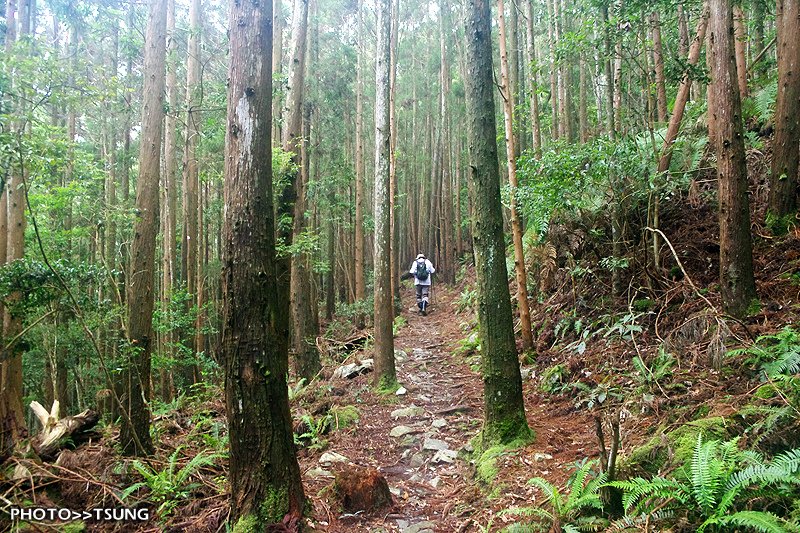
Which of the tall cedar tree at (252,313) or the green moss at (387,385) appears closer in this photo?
the tall cedar tree at (252,313)

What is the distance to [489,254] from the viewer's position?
466 centimetres

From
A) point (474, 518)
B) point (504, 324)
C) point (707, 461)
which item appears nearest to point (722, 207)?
point (504, 324)

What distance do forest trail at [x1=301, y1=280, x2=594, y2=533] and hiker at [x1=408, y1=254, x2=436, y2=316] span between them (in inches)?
220

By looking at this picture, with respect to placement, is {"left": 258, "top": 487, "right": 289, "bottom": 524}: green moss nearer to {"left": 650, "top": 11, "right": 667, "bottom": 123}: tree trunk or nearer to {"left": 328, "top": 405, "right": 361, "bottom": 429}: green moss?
{"left": 328, "top": 405, "right": 361, "bottom": 429}: green moss

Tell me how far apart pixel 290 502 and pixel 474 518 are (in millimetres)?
1473

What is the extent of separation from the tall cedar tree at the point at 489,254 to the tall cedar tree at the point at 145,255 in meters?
4.18

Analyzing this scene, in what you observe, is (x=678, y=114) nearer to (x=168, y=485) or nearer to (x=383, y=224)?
(x=383, y=224)

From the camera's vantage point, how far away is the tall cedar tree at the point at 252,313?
124 inches

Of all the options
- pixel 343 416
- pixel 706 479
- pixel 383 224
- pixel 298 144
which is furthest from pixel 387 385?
pixel 706 479

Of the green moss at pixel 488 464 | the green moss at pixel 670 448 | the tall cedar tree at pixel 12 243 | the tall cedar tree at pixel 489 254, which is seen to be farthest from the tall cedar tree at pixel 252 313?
the tall cedar tree at pixel 12 243

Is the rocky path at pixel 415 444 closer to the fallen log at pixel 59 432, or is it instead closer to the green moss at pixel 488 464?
the green moss at pixel 488 464

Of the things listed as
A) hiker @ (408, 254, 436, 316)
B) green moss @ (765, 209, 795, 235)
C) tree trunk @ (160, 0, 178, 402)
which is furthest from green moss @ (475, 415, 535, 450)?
tree trunk @ (160, 0, 178, 402)

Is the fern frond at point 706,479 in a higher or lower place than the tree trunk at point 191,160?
lower

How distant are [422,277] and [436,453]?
965 cm
